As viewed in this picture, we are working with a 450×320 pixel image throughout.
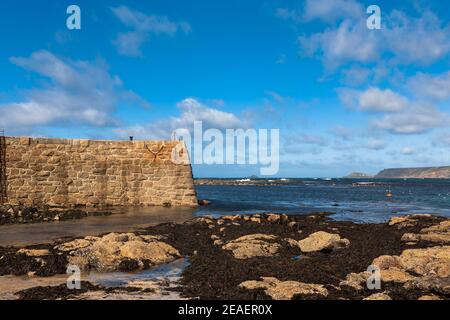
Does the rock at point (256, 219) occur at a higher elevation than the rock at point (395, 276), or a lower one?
higher

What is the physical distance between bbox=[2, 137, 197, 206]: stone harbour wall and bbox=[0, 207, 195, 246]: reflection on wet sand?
90.8 inches

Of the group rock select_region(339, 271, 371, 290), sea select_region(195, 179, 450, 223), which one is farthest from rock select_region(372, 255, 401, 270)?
sea select_region(195, 179, 450, 223)

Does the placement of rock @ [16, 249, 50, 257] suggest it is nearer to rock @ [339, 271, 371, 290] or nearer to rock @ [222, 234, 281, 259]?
rock @ [222, 234, 281, 259]

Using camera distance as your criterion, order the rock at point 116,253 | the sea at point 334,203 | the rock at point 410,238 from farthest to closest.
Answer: the sea at point 334,203, the rock at point 410,238, the rock at point 116,253

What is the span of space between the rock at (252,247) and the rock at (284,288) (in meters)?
2.35

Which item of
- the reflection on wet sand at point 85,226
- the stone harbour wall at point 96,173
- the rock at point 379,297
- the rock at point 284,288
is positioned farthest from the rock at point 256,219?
the rock at point 379,297

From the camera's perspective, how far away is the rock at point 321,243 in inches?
425

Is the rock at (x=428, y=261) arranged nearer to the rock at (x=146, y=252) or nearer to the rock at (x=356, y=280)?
the rock at (x=356, y=280)

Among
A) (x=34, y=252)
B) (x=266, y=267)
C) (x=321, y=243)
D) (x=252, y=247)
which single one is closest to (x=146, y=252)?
(x=252, y=247)

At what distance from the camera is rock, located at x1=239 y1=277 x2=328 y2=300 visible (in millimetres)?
6662

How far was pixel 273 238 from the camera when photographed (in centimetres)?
1183

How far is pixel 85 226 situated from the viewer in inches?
598

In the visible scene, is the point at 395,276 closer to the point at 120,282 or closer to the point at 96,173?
the point at 120,282

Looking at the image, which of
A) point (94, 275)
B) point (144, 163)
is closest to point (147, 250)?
point (94, 275)
